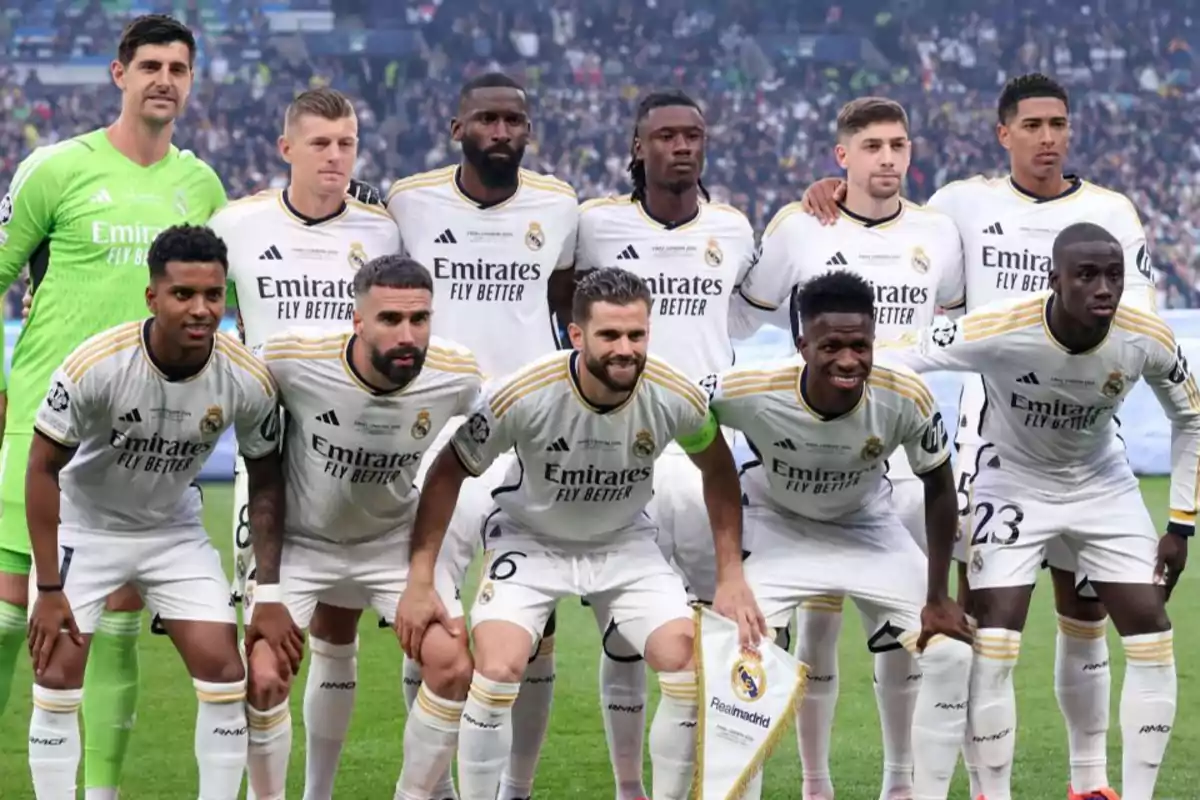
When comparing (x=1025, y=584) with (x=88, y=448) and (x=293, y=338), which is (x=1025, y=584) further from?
(x=88, y=448)

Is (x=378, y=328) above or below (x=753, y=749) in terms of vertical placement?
above

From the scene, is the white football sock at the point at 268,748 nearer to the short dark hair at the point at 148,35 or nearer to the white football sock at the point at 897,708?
the white football sock at the point at 897,708

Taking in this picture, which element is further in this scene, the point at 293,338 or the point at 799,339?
the point at 799,339

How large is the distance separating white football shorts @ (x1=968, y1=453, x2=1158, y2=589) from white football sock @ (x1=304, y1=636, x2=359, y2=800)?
2.03 m

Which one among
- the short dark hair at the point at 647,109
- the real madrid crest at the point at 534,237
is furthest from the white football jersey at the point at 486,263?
the short dark hair at the point at 647,109

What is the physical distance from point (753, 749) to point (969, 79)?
19.8 m

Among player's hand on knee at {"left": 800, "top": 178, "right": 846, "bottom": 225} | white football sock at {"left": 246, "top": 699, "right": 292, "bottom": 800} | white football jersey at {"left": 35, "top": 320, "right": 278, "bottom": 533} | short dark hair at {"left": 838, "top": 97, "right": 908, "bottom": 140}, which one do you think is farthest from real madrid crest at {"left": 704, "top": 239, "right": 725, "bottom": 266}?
white football sock at {"left": 246, "top": 699, "right": 292, "bottom": 800}

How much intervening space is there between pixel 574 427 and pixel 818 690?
141cm

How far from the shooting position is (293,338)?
17.5 ft

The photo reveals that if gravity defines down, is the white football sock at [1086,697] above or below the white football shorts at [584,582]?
below

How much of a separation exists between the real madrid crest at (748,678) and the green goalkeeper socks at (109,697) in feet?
6.36

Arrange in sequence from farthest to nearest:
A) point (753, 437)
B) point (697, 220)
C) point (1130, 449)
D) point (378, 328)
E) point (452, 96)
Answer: point (452, 96) < point (1130, 449) < point (697, 220) < point (753, 437) < point (378, 328)

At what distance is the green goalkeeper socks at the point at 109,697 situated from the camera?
222 inches

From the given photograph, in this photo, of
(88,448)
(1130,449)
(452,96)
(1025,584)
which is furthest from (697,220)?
(452,96)
